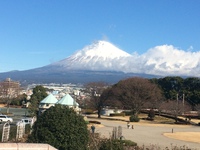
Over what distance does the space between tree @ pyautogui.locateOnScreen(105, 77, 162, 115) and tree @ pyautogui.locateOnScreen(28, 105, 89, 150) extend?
144ft

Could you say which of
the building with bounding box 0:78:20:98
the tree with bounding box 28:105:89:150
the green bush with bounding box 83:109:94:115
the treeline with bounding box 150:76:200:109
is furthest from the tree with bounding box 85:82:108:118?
the tree with bounding box 28:105:89:150

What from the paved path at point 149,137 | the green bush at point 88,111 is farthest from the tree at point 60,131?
the green bush at point 88,111

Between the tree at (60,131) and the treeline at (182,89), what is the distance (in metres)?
56.7

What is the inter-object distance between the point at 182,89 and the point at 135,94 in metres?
20.9

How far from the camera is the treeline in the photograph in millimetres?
68125

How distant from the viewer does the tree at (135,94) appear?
183 ft

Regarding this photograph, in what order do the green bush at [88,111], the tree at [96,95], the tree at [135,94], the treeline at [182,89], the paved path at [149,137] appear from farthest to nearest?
the treeline at [182,89], the green bush at [88,111], the tree at [96,95], the tree at [135,94], the paved path at [149,137]

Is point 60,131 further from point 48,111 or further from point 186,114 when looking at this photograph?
point 186,114

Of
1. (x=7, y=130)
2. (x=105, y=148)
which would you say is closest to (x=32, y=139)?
(x=105, y=148)

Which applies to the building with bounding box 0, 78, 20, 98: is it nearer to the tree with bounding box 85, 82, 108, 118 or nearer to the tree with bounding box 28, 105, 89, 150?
the tree with bounding box 85, 82, 108, 118

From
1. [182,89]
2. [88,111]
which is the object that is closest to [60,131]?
[88,111]

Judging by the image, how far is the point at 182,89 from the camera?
7306 cm

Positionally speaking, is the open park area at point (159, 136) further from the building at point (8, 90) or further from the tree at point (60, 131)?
the building at point (8, 90)

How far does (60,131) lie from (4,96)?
72.7m
